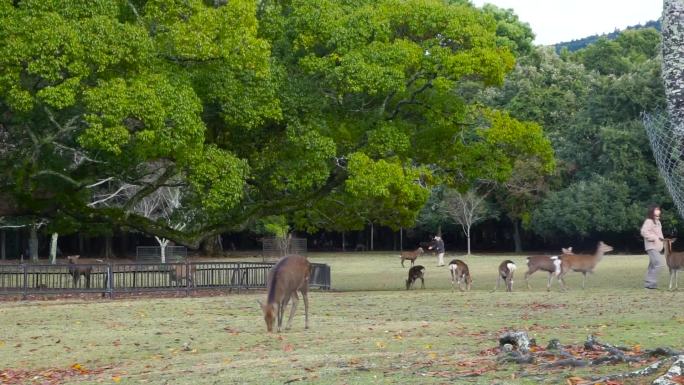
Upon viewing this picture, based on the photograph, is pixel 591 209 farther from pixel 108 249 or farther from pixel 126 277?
pixel 126 277

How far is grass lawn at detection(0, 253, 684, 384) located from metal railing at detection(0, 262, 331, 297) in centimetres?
158

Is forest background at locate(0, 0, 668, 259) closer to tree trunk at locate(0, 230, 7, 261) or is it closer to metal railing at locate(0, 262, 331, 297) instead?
metal railing at locate(0, 262, 331, 297)

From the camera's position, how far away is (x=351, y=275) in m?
39.2

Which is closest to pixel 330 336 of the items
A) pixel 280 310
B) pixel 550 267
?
pixel 280 310

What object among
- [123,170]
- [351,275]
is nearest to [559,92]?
[351,275]

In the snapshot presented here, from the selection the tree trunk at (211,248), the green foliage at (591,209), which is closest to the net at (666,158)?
the green foliage at (591,209)

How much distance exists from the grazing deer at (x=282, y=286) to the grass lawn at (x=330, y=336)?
1.15ft

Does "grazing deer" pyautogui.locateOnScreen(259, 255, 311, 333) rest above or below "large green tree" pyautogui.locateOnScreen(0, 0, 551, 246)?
→ below

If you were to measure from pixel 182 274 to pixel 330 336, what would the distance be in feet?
43.5

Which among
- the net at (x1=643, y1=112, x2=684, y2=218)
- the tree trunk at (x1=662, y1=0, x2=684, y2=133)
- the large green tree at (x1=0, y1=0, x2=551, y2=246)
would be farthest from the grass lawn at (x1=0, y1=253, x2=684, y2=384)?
the large green tree at (x1=0, y1=0, x2=551, y2=246)

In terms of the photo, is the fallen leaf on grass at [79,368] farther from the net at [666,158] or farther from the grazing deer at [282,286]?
the net at [666,158]

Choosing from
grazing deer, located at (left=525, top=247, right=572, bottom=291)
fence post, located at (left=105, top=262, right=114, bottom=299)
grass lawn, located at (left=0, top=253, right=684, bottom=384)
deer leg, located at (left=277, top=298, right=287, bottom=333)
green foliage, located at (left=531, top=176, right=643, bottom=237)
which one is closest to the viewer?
grass lawn, located at (left=0, top=253, right=684, bottom=384)

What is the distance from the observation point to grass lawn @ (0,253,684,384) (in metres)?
10.5

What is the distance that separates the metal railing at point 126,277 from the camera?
26.3m
